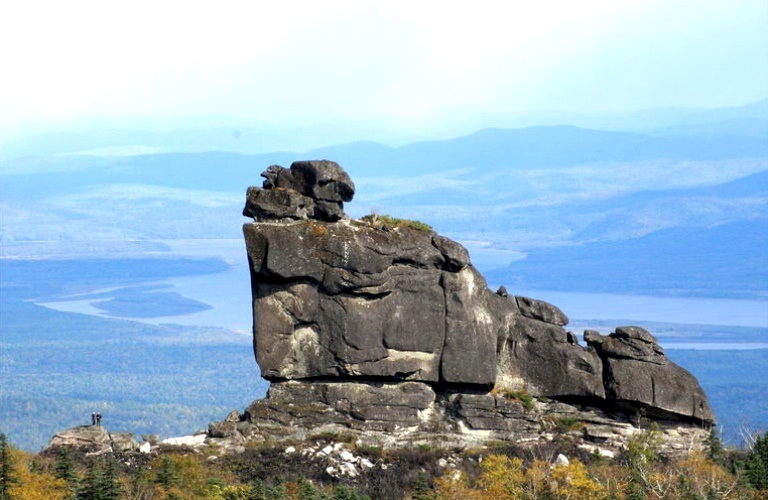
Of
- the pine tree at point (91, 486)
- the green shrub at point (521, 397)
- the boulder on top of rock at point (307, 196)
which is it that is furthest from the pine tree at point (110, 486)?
the green shrub at point (521, 397)

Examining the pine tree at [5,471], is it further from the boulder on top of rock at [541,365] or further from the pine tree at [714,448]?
the pine tree at [714,448]

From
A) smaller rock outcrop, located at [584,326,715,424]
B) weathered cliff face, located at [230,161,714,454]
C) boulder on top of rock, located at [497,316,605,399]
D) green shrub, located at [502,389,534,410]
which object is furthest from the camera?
boulder on top of rock, located at [497,316,605,399]

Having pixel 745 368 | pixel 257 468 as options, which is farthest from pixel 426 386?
pixel 745 368

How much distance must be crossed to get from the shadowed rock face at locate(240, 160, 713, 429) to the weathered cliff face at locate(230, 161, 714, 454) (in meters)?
0.03

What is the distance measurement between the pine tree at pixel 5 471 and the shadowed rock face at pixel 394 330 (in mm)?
9590

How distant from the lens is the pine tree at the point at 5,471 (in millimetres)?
39225

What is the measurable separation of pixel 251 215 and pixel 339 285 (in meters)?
3.82

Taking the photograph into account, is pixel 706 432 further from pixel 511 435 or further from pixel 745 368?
pixel 745 368

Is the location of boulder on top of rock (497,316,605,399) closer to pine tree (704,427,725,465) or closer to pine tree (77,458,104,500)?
pine tree (704,427,725,465)

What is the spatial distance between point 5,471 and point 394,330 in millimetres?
13393

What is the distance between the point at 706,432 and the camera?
163 feet

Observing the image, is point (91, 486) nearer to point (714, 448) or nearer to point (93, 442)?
point (93, 442)

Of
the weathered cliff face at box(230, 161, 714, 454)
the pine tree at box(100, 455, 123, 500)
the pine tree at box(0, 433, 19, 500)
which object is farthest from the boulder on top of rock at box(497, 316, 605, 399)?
the pine tree at box(0, 433, 19, 500)

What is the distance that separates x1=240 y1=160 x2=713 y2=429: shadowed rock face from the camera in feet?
159
